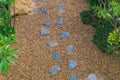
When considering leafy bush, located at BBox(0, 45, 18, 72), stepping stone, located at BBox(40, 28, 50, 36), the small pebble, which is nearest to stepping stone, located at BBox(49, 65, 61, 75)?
the small pebble

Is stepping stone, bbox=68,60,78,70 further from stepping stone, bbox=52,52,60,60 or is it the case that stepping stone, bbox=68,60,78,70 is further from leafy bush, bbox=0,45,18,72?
leafy bush, bbox=0,45,18,72

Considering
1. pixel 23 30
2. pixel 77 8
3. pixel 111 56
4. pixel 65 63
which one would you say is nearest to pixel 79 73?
pixel 65 63

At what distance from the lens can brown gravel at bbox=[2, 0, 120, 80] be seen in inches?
187

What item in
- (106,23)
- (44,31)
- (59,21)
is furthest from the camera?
(59,21)

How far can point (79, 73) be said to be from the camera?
4.77 metres

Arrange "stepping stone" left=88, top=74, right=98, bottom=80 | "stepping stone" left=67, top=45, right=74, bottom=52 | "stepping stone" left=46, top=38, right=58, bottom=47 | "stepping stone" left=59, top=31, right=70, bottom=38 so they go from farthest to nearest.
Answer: "stepping stone" left=59, top=31, right=70, bottom=38, "stepping stone" left=46, top=38, right=58, bottom=47, "stepping stone" left=67, top=45, right=74, bottom=52, "stepping stone" left=88, top=74, right=98, bottom=80

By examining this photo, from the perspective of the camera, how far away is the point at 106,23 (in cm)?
560

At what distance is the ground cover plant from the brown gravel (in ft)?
0.40

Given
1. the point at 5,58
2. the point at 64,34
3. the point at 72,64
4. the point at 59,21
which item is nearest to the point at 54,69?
the point at 72,64

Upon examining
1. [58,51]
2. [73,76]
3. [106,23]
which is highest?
[106,23]

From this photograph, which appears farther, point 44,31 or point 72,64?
point 44,31

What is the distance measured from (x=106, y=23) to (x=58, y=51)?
116 centimetres

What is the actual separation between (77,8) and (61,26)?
805 millimetres

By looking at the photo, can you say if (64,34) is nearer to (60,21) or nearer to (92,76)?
(60,21)
